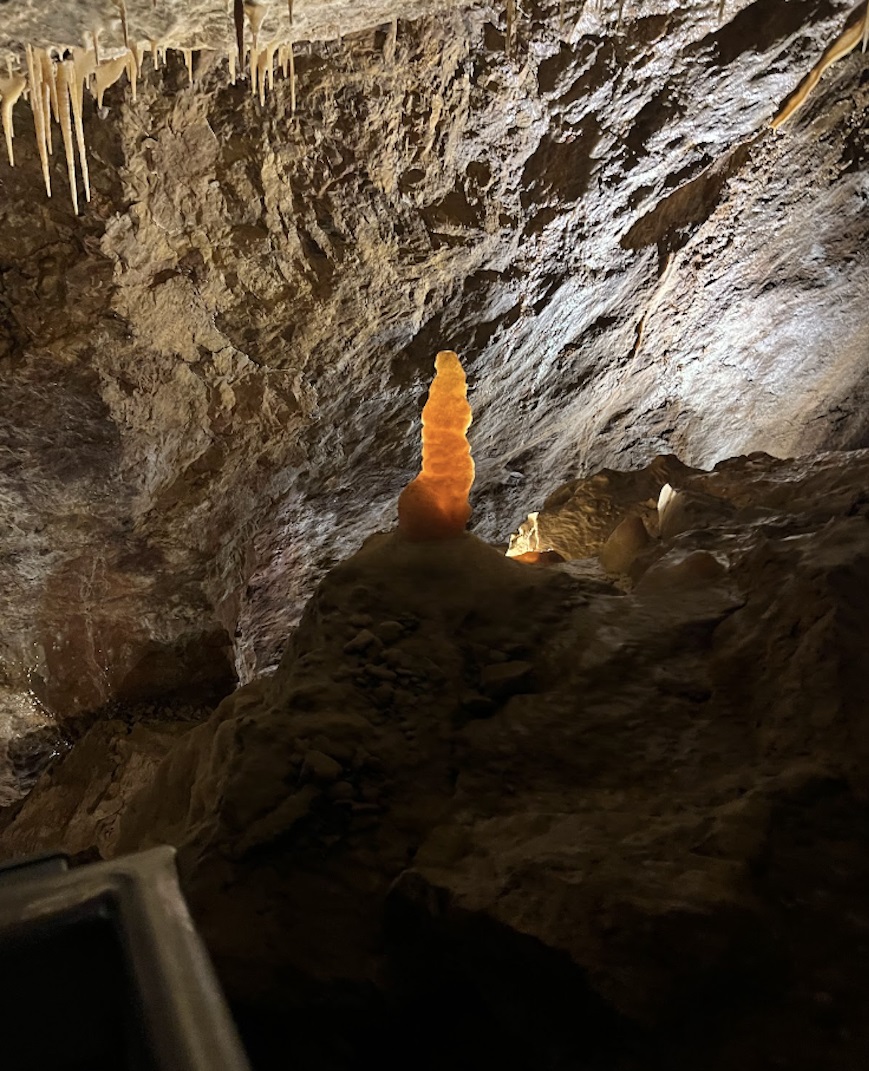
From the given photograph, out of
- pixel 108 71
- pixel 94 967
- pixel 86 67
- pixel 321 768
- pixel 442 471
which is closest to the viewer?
pixel 94 967

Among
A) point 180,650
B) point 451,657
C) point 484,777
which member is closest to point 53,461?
point 180,650

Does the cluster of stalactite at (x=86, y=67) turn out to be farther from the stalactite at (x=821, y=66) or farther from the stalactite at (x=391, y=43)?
the stalactite at (x=821, y=66)

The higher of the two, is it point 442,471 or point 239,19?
point 239,19

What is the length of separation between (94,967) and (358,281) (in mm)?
5412

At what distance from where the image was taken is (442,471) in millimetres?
4664

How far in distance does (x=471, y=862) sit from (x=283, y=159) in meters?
4.39

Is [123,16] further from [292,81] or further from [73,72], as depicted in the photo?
[292,81]

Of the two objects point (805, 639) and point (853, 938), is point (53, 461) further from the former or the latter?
point (853, 938)

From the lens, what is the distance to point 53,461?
6.40 metres

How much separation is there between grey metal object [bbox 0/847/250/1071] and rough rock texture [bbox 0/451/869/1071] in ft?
4.93

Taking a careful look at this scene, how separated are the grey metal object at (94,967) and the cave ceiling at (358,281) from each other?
148 inches

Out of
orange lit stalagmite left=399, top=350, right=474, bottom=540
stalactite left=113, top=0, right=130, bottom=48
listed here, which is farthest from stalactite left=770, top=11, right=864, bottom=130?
stalactite left=113, top=0, right=130, bottom=48

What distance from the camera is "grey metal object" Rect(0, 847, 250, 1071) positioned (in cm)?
128

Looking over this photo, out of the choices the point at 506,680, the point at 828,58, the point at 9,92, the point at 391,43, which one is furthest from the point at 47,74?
the point at 828,58
